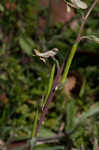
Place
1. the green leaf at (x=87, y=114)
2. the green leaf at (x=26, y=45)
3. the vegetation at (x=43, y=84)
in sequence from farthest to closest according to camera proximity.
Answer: the green leaf at (x=26, y=45)
the green leaf at (x=87, y=114)
the vegetation at (x=43, y=84)

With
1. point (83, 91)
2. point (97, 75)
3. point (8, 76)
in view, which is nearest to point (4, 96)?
point (8, 76)

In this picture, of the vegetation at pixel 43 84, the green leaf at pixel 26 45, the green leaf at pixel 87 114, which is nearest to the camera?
the vegetation at pixel 43 84

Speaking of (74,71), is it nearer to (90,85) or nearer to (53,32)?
(90,85)

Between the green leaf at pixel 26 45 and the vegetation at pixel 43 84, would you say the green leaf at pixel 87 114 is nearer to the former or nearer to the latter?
the vegetation at pixel 43 84

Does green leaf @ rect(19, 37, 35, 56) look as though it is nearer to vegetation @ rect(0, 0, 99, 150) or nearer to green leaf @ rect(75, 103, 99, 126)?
vegetation @ rect(0, 0, 99, 150)

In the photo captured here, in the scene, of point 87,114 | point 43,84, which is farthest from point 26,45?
point 87,114

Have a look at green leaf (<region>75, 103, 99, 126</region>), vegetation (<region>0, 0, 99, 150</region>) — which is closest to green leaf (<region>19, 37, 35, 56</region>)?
vegetation (<region>0, 0, 99, 150</region>)

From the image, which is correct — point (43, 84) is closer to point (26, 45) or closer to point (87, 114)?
point (87, 114)

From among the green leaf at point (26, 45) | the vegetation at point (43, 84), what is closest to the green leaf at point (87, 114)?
the vegetation at point (43, 84)
